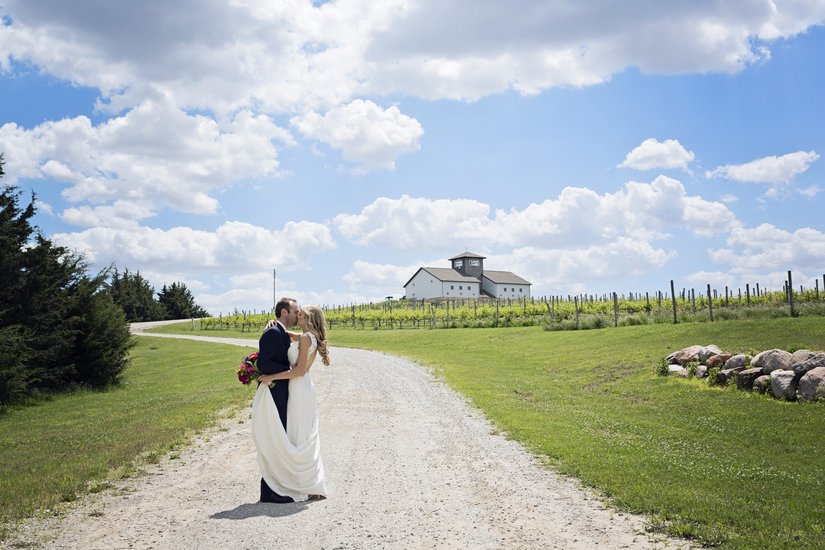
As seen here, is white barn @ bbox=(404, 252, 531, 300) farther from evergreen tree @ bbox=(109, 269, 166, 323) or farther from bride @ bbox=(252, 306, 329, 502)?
bride @ bbox=(252, 306, 329, 502)

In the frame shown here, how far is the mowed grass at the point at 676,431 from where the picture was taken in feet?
23.3

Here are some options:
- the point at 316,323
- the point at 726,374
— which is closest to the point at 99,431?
the point at 316,323

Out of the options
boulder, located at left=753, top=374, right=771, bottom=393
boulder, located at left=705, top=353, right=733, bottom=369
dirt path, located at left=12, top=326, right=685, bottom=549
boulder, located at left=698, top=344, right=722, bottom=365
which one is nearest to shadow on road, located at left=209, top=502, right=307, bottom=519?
dirt path, located at left=12, top=326, right=685, bottom=549

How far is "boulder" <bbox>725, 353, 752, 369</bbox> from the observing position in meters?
16.5

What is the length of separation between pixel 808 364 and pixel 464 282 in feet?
279

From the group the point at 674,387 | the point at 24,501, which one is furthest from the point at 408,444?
the point at 674,387

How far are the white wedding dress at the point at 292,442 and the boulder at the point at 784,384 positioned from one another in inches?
456

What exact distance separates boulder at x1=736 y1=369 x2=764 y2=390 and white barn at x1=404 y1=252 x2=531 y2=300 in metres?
79.7

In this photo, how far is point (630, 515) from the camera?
7082 mm

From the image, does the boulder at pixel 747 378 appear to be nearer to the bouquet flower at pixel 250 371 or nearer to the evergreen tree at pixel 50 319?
the bouquet flower at pixel 250 371

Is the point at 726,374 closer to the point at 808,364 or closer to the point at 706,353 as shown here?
the point at 706,353

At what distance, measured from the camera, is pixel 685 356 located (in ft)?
62.2

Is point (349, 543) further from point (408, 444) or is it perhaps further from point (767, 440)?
point (767, 440)

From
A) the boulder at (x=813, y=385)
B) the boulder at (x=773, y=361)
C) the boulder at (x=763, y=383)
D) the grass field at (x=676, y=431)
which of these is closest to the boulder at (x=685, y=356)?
the grass field at (x=676, y=431)
